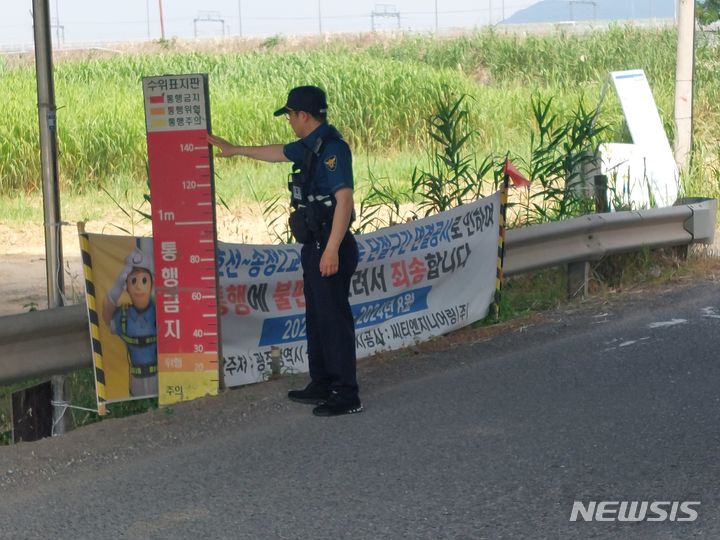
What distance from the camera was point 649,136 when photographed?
12.3 meters

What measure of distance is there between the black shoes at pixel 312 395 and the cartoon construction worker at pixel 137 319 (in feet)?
2.49

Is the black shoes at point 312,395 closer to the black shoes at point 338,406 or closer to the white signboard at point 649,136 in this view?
the black shoes at point 338,406

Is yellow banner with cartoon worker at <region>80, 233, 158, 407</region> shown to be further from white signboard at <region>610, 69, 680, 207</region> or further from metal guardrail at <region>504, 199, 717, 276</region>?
white signboard at <region>610, 69, 680, 207</region>

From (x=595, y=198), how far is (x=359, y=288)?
3.35 m

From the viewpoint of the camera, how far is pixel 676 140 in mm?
12430

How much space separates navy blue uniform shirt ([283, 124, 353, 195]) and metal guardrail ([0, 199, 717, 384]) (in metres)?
1.38

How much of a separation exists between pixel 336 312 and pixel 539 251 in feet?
9.53

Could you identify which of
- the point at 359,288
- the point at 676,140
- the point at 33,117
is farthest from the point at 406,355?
the point at 33,117

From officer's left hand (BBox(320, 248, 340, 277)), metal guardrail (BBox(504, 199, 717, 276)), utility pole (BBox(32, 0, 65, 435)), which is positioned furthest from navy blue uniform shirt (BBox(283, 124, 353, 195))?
metal guardrail (BBox(504, 199, 717, 276))

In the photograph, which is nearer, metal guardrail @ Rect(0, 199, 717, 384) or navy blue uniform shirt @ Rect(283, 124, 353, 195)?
metal guardrail @ Rect(0, 199, 717, 384)

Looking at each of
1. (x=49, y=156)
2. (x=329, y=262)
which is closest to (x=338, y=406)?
(x=329, y=262)

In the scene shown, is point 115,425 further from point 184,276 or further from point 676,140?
point 676,140

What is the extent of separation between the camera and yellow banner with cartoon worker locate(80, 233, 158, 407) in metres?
6.15

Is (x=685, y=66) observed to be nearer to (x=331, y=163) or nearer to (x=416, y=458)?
(x=331, y=163)
